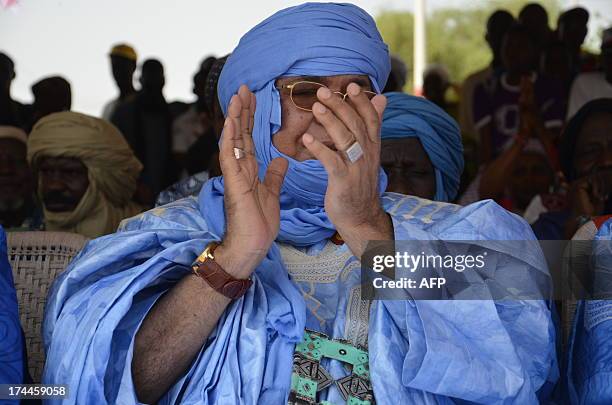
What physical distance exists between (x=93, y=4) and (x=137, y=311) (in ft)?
8.17

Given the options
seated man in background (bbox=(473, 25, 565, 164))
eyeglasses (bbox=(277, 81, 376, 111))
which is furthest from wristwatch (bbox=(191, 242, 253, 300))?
seated man in background (bbox=(473, 25, 565, 164))

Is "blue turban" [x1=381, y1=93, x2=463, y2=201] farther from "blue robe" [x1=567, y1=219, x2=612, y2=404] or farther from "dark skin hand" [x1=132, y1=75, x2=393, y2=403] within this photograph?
"dark skin hand" [x1=132, y1=75, x2=393, y2=403]

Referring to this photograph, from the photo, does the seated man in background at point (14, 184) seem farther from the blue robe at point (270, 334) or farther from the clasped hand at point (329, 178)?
the clasped hand at point (329, 178)

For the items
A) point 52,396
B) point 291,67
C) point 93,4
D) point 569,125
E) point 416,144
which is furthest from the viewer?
point 93,4

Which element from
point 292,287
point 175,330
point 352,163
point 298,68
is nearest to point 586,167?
point 298,68

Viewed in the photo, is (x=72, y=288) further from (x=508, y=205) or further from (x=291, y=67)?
(x=508, y=205)

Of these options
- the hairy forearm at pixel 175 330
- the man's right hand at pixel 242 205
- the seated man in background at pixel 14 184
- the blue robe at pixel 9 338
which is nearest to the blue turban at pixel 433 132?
the man's right hand at pixel 242 205

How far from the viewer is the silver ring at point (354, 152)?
6.98 feet

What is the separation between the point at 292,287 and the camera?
2439mm

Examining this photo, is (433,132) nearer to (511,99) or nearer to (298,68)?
(298,68)

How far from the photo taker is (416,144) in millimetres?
3725

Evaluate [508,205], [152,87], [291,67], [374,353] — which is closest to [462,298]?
[374,353]


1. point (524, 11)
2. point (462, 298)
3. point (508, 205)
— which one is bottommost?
point (508, 205)

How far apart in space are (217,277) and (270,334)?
27cm
